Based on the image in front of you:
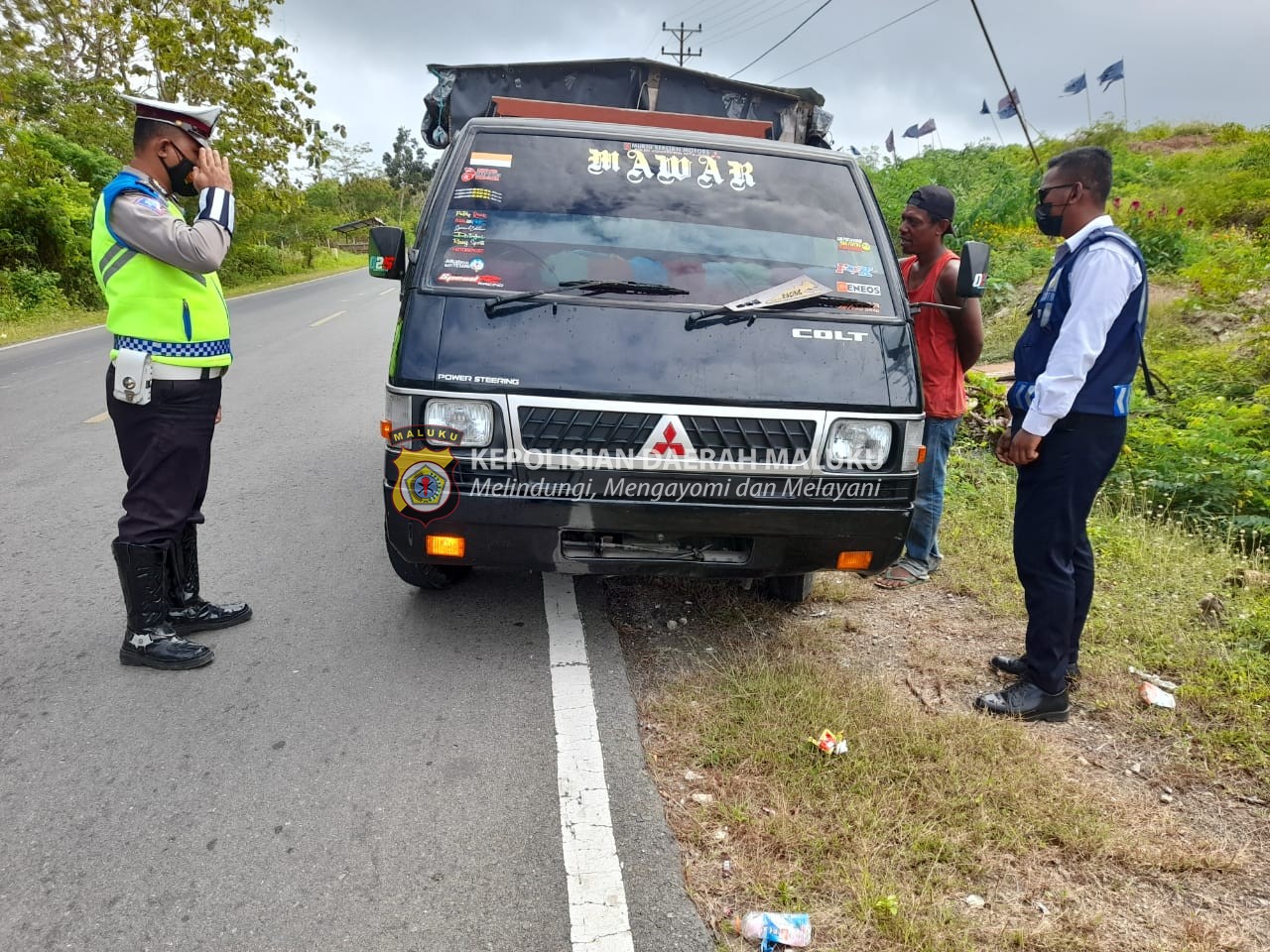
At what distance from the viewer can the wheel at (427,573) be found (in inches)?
144

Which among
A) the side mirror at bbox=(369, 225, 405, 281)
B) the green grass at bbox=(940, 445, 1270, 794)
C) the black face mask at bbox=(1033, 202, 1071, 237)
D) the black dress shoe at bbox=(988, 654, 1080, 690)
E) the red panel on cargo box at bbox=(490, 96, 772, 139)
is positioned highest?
the red panel on cargo box at bbox=(490, 96, 772, 139)

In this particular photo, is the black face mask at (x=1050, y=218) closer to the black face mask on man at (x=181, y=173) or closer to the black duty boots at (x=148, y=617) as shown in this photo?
the black face mask on man at (x=181, y=173)

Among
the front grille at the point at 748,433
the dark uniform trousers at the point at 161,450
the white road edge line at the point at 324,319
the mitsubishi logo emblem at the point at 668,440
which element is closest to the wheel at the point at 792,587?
the front grille at the point at 748,433

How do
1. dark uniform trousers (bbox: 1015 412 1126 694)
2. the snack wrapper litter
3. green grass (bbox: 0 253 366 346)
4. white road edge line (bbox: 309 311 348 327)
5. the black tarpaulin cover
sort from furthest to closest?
white road edge line (bbox: 309 311 348 327) < green grass (bbox: 0 253 366 346) < the black tarpaulin cover < dark uniform trousers (bbox: 1015 412 1126 694) < the snack wrapper litter

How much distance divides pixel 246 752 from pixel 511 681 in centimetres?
93

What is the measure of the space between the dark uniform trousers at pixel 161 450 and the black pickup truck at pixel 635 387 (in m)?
0.82

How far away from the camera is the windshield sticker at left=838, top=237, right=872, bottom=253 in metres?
3.71

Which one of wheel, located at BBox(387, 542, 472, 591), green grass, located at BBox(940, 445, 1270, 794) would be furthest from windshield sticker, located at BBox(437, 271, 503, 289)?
green grass, located at BBox(940, 445, 1270, 794)

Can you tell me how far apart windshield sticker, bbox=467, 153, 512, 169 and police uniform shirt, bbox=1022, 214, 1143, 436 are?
7.28ft

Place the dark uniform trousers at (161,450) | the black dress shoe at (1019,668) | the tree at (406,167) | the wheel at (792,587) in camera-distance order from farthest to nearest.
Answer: the tree at (406,167)
the wheel at (792,587)
the black dress shoe at (1019,668)
the dark uniform trousers at (161,450)

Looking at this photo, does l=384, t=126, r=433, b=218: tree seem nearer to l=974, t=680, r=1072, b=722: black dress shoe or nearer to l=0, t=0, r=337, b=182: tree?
l=0, t=0, r=337, b=182: tree

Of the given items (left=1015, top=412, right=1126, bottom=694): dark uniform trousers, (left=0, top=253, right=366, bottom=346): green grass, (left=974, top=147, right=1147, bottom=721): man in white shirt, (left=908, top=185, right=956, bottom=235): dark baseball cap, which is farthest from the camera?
(left=0, top=253, right=366, bottom=346): green grass

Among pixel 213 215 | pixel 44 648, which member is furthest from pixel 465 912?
pixel 213 215

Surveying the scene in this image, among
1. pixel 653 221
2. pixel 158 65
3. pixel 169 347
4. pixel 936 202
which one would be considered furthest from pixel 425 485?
pixel 158 65
